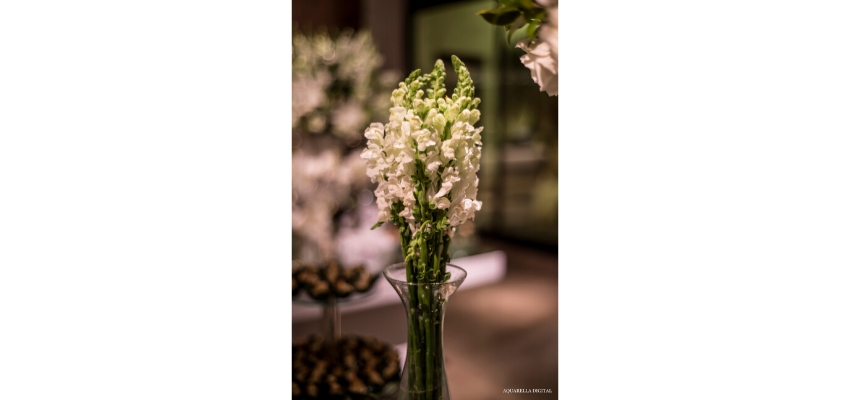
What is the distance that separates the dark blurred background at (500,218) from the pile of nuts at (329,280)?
4 cm

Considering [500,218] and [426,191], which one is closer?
[426,191]

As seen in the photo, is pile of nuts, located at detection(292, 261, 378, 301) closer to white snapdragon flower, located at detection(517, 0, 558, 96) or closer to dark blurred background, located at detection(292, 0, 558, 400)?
dark blurred background, located at detection(292, 0, 558, 400)

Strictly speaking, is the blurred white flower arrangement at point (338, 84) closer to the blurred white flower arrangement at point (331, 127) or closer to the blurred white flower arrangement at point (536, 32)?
the blurred white flower arrangement at point (331, 127)

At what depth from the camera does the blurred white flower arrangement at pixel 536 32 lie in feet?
3.20

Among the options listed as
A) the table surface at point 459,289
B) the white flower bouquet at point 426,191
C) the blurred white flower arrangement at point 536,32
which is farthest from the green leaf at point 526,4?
the table surface at point 459,289

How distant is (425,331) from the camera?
813 millimetres

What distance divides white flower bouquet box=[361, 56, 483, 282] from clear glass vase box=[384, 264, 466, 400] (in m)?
0.02

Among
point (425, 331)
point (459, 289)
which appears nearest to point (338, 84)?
point (459, 289)

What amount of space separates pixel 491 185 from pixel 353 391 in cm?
40

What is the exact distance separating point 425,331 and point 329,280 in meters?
0.35

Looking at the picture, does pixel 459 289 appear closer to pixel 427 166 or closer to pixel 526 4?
pixel 427 166

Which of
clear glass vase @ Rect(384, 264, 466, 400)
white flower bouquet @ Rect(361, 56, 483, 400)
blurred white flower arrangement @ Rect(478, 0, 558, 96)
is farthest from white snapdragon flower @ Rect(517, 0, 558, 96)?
clear glass vase @ Rect(384, 264, 466, 400)

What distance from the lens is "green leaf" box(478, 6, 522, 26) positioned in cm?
99

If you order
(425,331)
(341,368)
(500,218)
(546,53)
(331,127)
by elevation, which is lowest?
(341,368)
